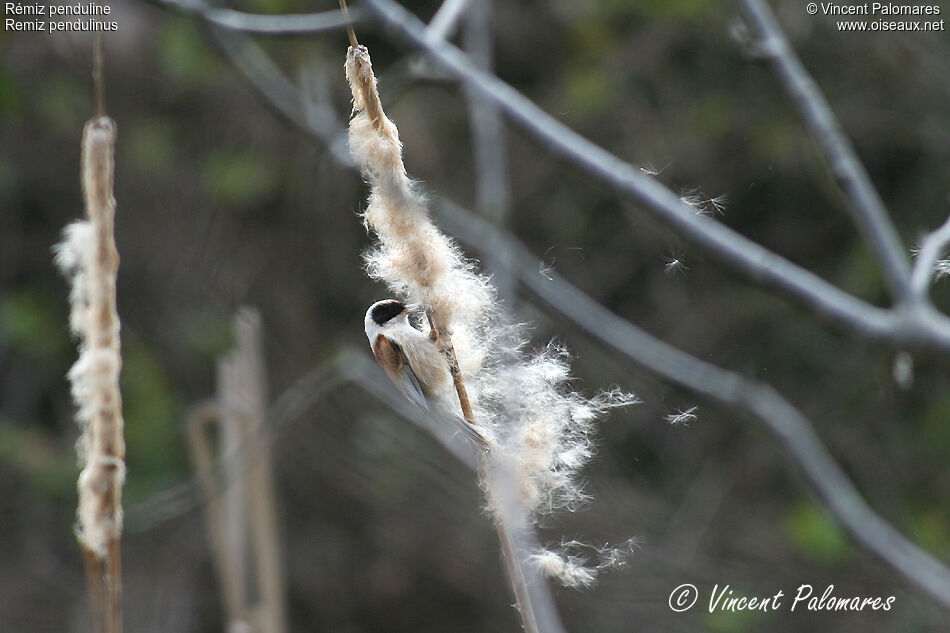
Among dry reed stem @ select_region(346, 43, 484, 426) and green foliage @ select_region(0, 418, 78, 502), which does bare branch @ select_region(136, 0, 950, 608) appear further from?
green foliage @ select_region(0, 418, 78, 502)

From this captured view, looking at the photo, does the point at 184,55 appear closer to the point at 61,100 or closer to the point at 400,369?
the point at 61,100

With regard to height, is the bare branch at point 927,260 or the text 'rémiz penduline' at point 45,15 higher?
the text 'rémiz penduline' at point 45,15

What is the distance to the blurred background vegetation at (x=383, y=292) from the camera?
1826mm

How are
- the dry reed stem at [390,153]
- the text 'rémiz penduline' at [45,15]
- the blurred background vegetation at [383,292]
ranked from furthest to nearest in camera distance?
the blurred background vegetation at [383,292]
the text 'rémiz penduline' at [45,15]
the dry reed stem at [390,153]

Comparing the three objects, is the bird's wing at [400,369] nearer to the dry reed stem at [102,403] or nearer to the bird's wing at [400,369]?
the bird's wing at [400,369]

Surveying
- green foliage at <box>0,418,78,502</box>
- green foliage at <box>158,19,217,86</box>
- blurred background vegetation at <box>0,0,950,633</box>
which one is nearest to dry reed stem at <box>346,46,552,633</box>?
blurred background vegetation at <box>0,0,950,633</box>

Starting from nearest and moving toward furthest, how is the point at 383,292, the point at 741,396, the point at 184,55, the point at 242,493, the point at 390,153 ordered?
the point at 390,153 < the point at 741,396 < the point at 242,493 < the point at 383,292 < the point at 184,55

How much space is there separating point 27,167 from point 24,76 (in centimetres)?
22

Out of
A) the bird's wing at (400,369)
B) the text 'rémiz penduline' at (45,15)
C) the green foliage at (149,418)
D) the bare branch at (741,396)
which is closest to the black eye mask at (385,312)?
the bird's wing at (400,369)

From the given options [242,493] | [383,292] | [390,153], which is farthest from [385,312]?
[383,292]

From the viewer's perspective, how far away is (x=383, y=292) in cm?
169

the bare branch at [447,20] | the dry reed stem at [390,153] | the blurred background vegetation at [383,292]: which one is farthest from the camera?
the blurred background vegetation at [383,292]

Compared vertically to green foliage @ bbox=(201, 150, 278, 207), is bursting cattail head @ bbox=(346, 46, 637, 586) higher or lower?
lower

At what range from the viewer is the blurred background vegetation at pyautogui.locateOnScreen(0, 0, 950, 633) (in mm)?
1826
